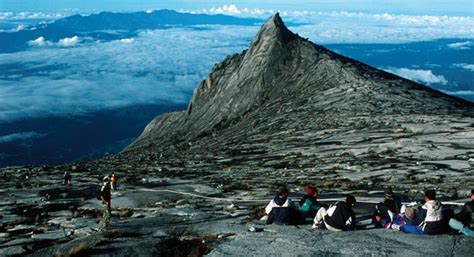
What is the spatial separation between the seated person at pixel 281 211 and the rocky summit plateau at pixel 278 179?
466mm

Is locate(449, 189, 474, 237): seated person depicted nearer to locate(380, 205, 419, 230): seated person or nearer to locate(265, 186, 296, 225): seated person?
locate(380, 205, 419, 230): seated person

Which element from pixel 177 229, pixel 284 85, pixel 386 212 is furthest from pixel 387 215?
pixel 284 85

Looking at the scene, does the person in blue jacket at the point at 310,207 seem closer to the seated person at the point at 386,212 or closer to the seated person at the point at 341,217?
the seated person at the point at 341,217

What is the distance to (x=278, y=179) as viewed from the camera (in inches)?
1481

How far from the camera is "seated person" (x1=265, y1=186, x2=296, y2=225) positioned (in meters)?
21.3

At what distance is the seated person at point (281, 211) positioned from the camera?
69.8ft

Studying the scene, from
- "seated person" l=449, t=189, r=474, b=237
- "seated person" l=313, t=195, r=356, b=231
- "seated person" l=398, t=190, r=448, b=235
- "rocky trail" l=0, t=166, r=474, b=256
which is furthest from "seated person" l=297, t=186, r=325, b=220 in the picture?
"seated person" l=449, t=189, r=474, b=237

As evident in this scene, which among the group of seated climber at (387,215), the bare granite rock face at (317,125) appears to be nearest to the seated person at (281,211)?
the group of seated climber at (387,215)

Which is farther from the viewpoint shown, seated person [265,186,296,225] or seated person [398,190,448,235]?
seated person [265,186,296,225]

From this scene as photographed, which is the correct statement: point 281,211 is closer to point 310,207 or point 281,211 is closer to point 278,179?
point 310,207

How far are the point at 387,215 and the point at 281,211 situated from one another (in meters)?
4.30

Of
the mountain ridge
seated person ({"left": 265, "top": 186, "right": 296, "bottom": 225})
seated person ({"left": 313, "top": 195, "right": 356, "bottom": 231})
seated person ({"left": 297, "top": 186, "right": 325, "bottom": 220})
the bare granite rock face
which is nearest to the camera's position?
seated person ({"left": 313, "top": 195, "right": 356, "bottom": 231})

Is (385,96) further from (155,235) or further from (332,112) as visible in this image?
(155,235)

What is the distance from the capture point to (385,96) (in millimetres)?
70562
